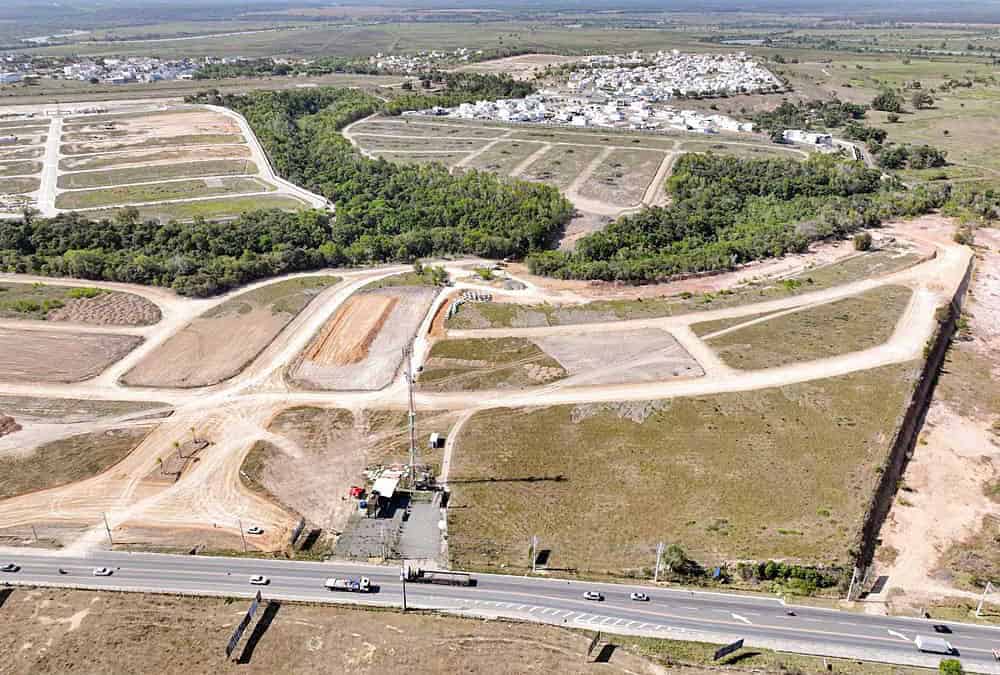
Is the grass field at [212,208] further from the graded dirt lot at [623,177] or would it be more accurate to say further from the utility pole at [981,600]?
the utility pole at [981,600]

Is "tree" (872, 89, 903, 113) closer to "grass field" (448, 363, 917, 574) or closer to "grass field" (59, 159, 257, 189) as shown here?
"grass field" (448, 363, 917, 574)

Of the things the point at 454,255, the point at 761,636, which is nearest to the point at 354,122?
the point at 454,255

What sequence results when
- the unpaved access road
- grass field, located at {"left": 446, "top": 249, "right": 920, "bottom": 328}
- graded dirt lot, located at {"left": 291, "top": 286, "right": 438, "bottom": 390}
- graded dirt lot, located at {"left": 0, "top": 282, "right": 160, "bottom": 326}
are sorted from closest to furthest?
1. the unpaved access road
2. graded dirt lot, located at {"left": 291, "top": 286, "right": 438, "bottom": 390}
3. graded dirt lot, located at {"left": 0, "top": 282, "right": 160, "bottom": 326}
4. grass field, located at {"left": 446, "top": 249, "right": 920, "bottom": 328}

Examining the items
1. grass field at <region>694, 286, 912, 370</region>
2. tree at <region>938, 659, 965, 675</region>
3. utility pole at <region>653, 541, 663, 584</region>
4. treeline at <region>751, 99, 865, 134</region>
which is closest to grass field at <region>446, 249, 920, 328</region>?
grass field at <region>694, 286, 912, 370</region>

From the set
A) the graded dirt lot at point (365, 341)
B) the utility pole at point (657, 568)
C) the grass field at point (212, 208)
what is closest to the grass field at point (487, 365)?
the graded dirt lot at point (365, 341)

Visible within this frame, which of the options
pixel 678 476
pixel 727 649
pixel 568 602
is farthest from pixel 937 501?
Answer: pixel 568 602

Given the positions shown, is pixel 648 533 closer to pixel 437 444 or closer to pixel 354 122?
pixel 437 444
